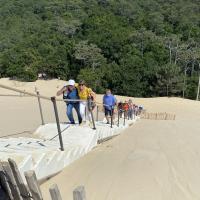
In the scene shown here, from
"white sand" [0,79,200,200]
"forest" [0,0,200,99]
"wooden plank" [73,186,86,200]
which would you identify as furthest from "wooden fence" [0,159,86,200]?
"forest" [0,0,200,99]

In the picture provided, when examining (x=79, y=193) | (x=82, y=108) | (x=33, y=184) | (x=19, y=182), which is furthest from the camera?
(x=82, y=108)

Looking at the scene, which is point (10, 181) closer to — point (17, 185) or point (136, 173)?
point (17, 185)

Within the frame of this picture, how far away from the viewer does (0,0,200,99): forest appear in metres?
55.2

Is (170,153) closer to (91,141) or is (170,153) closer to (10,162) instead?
(91,141)

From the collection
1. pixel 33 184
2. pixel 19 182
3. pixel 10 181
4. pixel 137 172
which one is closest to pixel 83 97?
pixel 137 172

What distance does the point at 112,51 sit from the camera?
210 feet

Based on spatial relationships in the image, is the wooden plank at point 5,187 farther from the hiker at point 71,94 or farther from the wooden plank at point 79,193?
the hiker at point 71,94

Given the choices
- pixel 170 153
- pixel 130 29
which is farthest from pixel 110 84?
pixel 170 153

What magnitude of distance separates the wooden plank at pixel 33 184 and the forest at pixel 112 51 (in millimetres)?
48229

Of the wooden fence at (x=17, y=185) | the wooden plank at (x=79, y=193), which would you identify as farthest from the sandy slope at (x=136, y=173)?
the wooden plank at (x=79, y=193)

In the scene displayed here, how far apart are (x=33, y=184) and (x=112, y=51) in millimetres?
60385

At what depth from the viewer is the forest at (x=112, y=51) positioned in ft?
181

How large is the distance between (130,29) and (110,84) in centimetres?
1894

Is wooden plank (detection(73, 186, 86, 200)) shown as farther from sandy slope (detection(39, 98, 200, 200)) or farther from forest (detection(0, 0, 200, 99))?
forest (detection(0, 0, 200, 99))
